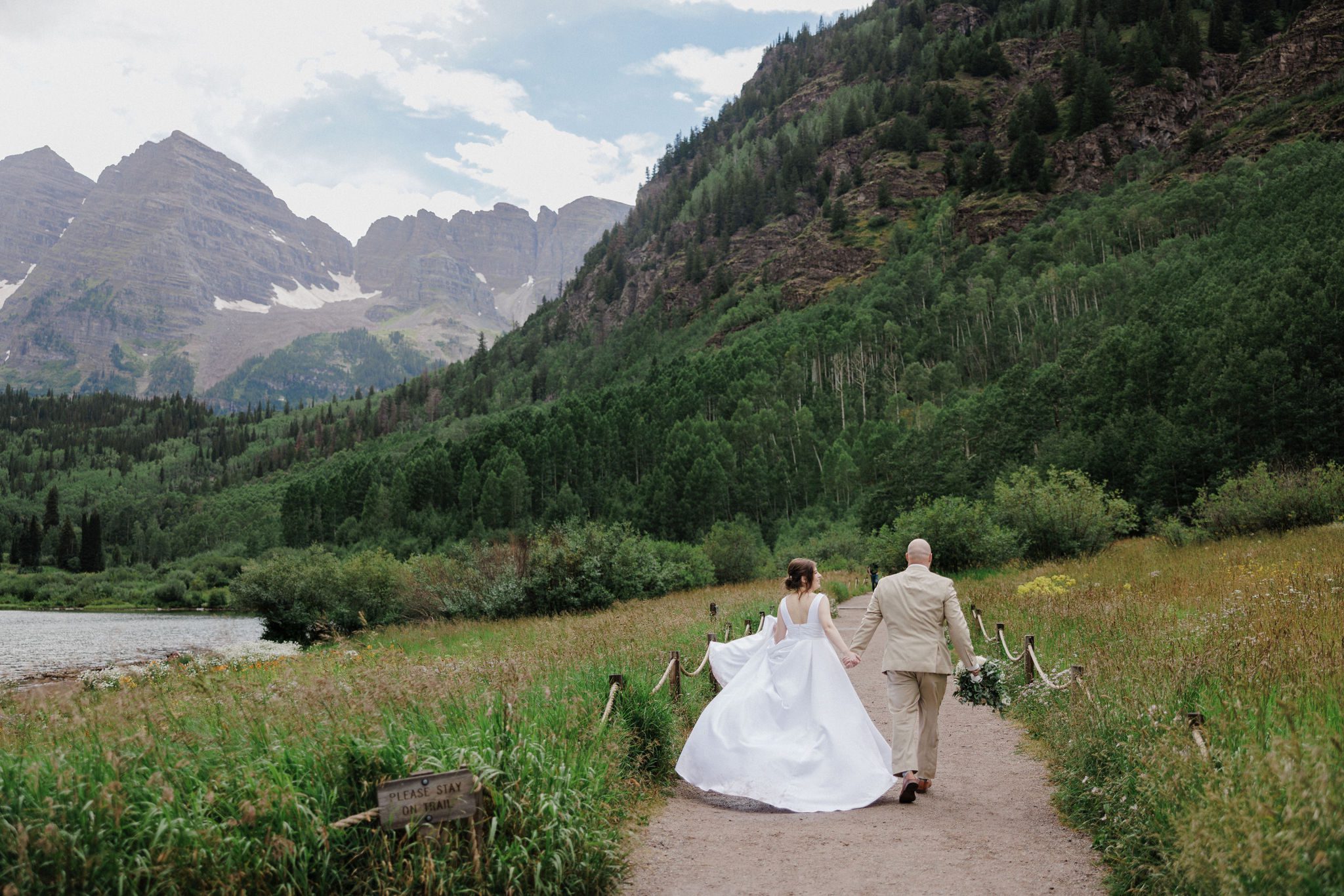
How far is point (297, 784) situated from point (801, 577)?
5589mm

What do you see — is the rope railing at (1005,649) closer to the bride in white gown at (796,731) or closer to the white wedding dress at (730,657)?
the white wedding dress at (730,657)

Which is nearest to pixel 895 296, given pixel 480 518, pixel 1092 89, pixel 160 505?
pixel 1092 89

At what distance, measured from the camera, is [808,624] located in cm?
884

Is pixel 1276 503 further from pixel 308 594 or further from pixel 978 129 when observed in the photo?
pixel 978 129

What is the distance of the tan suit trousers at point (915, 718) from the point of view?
26.7 feet

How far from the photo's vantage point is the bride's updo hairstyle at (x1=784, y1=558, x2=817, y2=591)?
9055 millimetres

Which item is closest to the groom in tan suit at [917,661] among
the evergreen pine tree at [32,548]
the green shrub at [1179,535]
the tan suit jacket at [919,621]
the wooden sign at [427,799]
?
the tan suit jacket at [919,621]

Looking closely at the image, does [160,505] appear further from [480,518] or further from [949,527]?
[949,527]

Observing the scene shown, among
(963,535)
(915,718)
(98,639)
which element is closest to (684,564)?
(963,535)

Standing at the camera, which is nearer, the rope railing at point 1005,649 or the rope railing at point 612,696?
the rope railing at point 612,696

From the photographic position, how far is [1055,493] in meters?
40.1

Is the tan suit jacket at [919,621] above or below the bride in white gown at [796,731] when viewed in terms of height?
above

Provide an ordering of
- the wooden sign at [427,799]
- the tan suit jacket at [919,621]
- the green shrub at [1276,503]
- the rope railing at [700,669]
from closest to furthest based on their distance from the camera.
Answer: the wooden sign at [427,799]
the tan suit jacket at [919,621]
the rope railing at [700,669]
the green shrub at [1276,503]

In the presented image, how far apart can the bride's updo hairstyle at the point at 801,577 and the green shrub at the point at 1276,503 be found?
26250 millimetres
